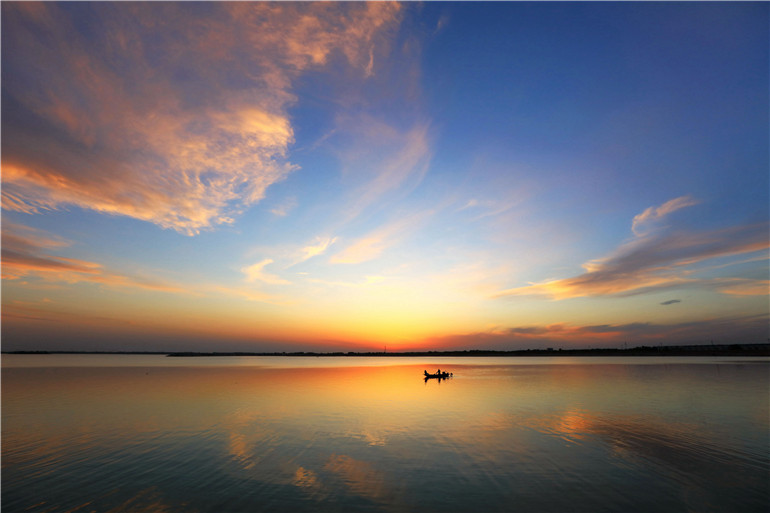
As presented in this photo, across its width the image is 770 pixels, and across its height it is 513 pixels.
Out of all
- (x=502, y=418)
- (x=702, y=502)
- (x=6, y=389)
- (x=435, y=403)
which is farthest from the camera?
(x=6, y=389)

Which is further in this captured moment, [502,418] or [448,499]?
[502,418]

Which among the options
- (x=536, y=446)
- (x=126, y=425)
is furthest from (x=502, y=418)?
(x=126, y=425)

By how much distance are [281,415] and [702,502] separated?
29788mm

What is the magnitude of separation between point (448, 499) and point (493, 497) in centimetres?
193

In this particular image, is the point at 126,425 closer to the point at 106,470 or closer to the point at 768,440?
the point at 106,470

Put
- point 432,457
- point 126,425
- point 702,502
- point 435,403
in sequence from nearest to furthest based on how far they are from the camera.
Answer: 1. point 702,502
2. point 432,457
3. point 126,425
4. point 435,403

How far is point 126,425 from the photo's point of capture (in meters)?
29.6

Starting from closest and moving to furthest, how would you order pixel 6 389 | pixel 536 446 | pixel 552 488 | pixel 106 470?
pixel 552 488
pixel 106 470
pixel 536 446
pixel 6 389

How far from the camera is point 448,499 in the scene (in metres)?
15.6

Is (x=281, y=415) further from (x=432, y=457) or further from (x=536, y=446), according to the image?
(x=536, y=446)

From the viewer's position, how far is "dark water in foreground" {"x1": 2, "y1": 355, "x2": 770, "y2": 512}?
15.5 m

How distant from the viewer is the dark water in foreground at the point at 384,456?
1550cm

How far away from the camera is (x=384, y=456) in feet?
71.4

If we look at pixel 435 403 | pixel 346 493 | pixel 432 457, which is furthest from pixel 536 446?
pixel 435 403
